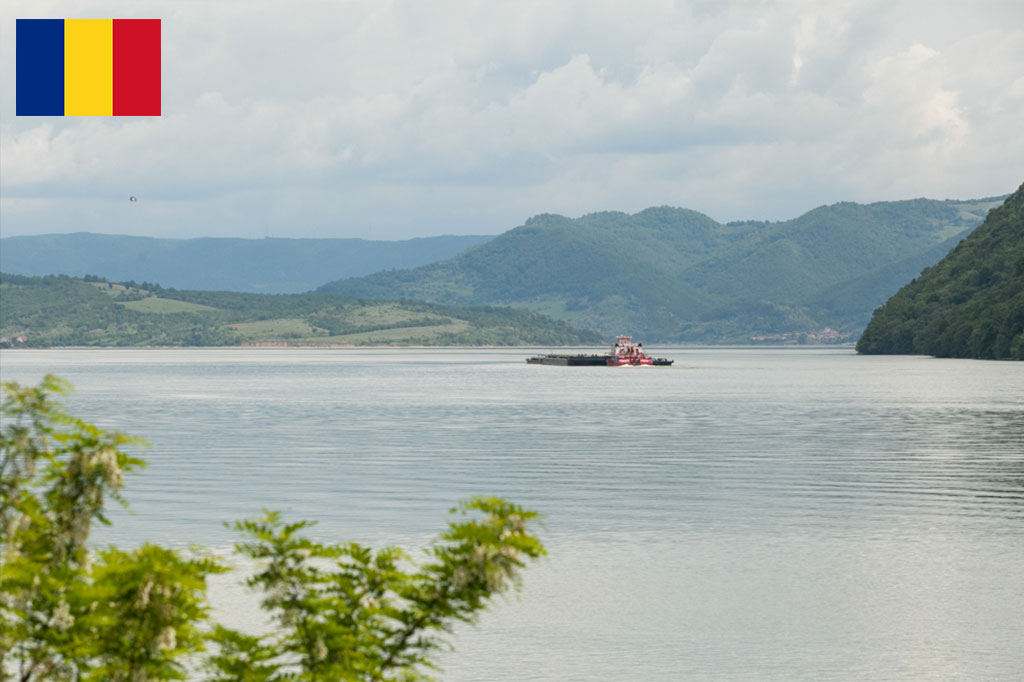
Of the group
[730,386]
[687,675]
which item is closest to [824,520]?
[687,675]

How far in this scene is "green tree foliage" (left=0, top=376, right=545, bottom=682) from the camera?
13.8 meters

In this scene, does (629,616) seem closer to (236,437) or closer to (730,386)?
(236,437)

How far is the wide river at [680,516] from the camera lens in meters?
29.0

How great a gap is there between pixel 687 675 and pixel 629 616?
16.3ft

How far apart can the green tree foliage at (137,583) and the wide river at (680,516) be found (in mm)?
11849

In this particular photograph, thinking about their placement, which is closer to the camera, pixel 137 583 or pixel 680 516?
pixel 137 583

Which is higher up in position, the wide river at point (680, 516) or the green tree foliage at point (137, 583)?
the green tree foliage at point (137, 583)

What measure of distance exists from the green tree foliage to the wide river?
11.8 meters

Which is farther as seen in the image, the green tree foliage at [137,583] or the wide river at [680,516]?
the wide river at [680,516]

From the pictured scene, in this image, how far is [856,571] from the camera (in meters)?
37.4

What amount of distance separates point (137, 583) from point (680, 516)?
1429 inches

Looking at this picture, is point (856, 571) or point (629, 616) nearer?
point (629, 616)

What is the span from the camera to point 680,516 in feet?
159

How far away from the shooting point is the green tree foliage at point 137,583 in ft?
45.2
